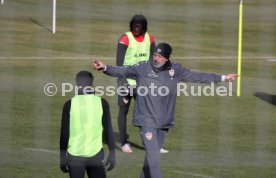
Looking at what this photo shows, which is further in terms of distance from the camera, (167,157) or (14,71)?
(14,71)

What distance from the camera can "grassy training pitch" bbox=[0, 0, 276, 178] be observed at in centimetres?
1320

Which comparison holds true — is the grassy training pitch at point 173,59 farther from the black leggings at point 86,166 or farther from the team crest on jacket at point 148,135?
the black leggings at point 86,166

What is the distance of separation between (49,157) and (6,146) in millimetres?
927

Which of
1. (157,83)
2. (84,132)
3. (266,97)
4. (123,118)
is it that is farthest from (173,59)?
(84,132)

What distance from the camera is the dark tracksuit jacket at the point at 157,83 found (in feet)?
35.9

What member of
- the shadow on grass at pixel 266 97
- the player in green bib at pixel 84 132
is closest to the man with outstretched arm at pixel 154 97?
the player in green bib at pixel 84 132

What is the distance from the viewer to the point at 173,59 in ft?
80.4

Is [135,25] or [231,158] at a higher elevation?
[135,25]

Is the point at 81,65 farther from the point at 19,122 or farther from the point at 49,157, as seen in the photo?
the point at 49,157

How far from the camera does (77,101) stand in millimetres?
9359

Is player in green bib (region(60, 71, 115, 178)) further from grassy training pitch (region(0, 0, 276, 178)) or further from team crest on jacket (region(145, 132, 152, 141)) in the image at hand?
grassy training pitch (region(0, 0, 276, 178))

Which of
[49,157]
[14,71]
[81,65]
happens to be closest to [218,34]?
[81,65]

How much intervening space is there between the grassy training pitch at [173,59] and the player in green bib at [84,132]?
2.83 metres

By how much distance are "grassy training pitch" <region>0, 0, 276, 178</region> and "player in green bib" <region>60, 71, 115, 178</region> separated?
2829 mm
